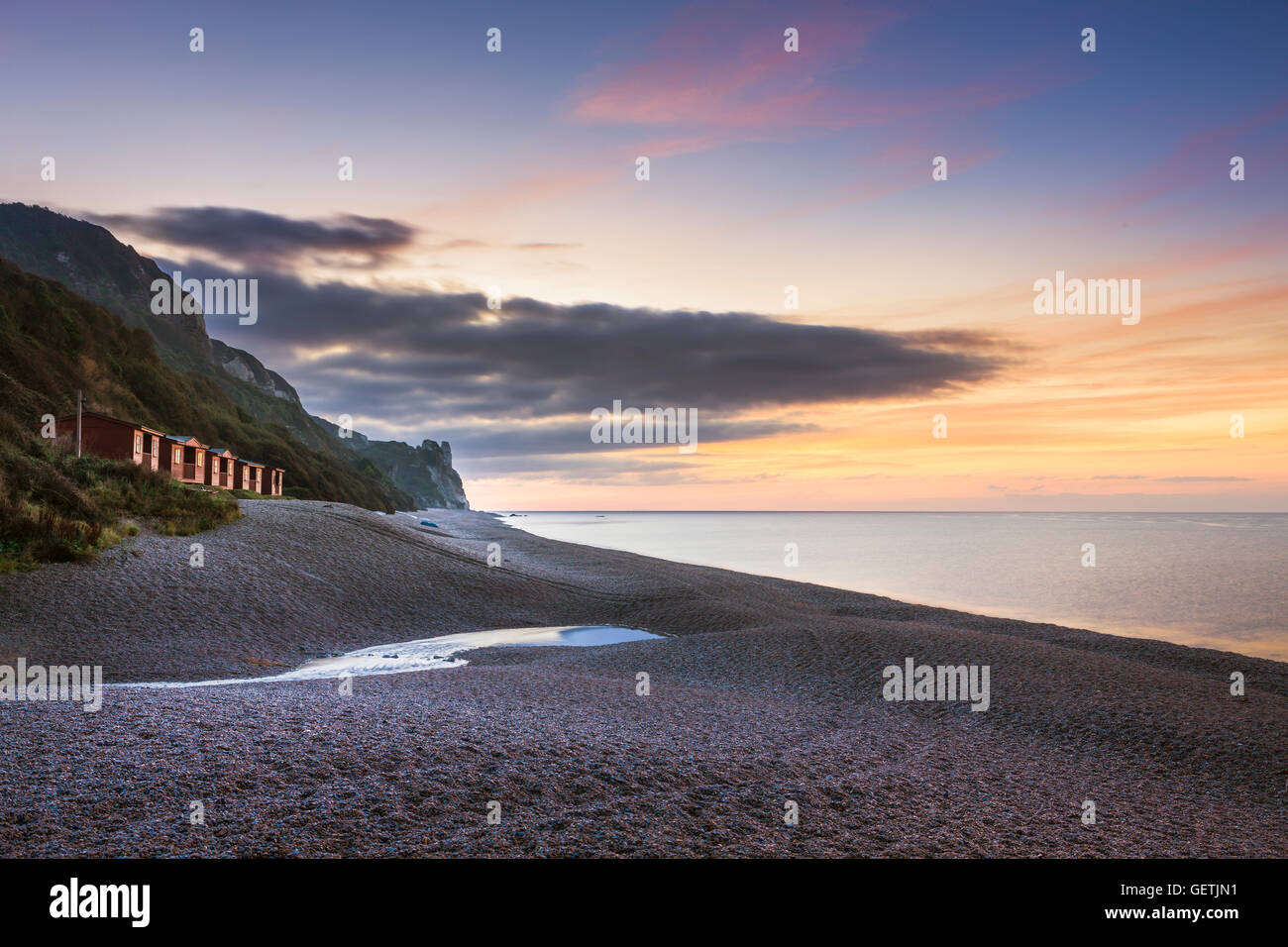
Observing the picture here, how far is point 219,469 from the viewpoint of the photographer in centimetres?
4928

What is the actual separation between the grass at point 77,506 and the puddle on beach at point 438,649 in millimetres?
8210

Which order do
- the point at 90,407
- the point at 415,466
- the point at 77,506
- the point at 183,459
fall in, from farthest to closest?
the point at 415,466 < the point at 183,459 < the point at 90,407 < the point at 77,506

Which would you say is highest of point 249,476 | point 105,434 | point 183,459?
point 105,434

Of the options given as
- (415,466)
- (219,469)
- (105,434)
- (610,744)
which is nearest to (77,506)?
(610,744)

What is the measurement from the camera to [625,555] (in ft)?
142

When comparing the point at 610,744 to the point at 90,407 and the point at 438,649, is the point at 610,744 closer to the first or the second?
the point at 438,649

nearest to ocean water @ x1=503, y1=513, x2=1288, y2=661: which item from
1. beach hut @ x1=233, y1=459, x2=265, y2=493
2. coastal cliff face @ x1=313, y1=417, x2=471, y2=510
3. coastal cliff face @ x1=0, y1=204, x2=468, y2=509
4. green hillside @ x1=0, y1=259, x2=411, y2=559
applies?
green hillside @ x1=0, y1=259, x2=411, y2=559

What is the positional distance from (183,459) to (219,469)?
4.21 metres

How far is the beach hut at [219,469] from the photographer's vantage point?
48.0 m

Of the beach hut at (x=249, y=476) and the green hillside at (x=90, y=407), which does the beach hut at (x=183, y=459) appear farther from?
the beach hut at (x=249, y=476)

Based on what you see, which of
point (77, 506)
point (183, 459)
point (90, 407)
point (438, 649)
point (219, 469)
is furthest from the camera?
point (219, 469)

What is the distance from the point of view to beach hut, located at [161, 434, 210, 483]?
140 feet
